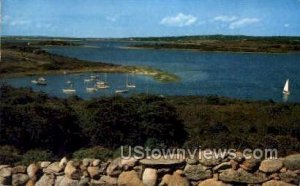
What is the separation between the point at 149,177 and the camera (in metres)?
7.70

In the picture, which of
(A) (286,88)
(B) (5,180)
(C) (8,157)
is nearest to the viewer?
(B) (5,180)

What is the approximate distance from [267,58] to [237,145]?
244 centimetres

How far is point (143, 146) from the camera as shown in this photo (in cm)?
902

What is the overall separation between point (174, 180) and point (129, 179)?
2.05 feet

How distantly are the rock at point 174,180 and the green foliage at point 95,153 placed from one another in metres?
1.07

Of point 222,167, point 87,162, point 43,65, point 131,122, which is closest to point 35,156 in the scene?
point 87,162

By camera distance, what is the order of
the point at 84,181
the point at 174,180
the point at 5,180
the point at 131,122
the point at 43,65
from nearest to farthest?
the point at 174,180
the point at 84,181
the point at 5,180
the point at 131,122
the point at 43,65

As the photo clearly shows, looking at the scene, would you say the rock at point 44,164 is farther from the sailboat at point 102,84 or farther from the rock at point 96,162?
the sailboat at point 102,84

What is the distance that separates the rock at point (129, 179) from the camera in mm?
7762

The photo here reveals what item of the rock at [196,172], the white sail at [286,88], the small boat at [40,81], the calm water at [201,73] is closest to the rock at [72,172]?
the rock at [196,172]

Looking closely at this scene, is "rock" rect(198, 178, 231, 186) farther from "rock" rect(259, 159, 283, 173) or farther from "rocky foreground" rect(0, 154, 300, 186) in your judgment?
"rock" rect(259, 159, 283, 173)

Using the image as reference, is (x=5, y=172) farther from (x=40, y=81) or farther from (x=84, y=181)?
(x=40, y=81)

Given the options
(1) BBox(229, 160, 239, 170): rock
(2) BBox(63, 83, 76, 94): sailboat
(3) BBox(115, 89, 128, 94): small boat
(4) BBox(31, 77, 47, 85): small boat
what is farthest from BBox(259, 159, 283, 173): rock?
(4) BBox(31, 77, 47, 85): small boat

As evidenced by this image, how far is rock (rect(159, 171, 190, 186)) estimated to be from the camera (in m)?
7.66
